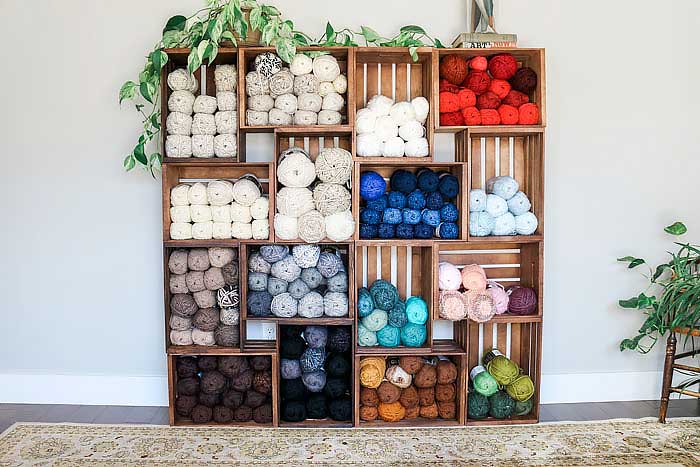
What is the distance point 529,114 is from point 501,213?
0.46 meters

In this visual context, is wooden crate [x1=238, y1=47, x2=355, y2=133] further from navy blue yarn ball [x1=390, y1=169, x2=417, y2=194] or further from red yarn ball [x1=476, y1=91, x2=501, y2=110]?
red yarn ball [x1=476, y1=91, x2=501, y2=110]

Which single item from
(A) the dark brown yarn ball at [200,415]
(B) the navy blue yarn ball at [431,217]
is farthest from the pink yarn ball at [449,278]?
(A) the dark brown yarn ball at [200,415]

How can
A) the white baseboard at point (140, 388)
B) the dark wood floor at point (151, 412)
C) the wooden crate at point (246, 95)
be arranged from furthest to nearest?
the white baseboard at point (140, 388), the dark wood floor at point (151, 412), the wooden crate at point (246, 95)

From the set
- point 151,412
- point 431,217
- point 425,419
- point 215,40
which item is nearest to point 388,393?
point 425,419

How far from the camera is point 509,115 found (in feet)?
9.01

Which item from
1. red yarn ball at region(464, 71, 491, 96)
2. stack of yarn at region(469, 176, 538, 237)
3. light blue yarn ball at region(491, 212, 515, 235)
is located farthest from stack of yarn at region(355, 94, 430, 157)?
light blue yarn ball at region(491, 212, 515, 235)

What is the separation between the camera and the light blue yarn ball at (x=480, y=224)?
2744 millimetres

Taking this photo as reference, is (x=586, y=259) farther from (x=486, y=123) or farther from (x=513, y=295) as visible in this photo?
(x=486, y=123)

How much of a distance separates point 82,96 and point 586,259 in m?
2.64

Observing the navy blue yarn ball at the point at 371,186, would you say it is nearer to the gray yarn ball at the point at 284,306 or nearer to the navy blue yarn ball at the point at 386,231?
the navy blue yarn ball at the point at 386,231

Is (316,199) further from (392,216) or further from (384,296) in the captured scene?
(384,296)

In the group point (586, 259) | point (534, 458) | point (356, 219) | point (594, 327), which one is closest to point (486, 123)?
point (356, 219)

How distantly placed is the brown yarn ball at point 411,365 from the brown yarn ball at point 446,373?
0.09 metres

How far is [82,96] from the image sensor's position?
2996 mm
